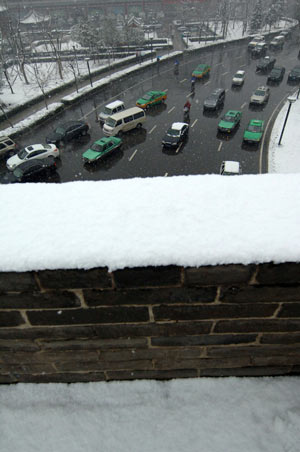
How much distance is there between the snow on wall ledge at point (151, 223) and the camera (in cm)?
154

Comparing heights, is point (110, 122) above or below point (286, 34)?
below

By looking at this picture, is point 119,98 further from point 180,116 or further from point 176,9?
point 176,9

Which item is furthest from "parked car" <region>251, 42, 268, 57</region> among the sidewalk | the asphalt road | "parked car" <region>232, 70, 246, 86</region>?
the sidewalk

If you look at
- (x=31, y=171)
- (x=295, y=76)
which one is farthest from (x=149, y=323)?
(x=295, y=76)

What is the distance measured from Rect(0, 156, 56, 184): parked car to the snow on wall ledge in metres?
17.7

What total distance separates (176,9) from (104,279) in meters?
89.7

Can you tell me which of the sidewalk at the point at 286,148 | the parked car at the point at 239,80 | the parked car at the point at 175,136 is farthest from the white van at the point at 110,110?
the parked car at the point at 239,80

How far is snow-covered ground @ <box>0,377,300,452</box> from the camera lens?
1.93 meters

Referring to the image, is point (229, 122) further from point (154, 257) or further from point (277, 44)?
point (277, 44)

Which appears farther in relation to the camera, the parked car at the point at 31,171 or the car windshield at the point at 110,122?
the car windshield at the point at 110,122

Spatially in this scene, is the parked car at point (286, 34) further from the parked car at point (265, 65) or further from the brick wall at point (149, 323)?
the brick wall at point (149, 323)

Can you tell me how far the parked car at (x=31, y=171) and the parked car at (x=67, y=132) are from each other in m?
3.41

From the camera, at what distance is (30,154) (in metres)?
19.2

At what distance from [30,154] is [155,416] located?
20.0 m
